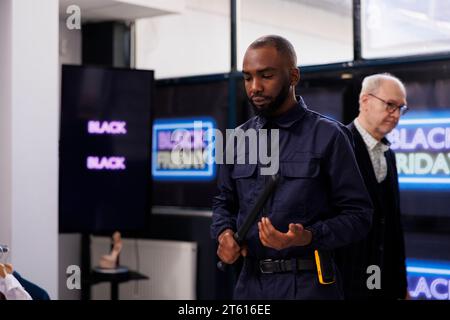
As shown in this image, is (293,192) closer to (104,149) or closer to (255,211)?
(255,211)

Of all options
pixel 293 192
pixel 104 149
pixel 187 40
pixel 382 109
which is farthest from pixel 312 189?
pixel 187 40

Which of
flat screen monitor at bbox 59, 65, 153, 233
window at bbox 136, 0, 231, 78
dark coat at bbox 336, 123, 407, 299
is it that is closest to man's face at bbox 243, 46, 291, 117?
dark coat at bbox 336, 123, 407, 299

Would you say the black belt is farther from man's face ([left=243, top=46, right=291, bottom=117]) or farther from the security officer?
man's face ([left=243, top=46, right=291, bottom=117])

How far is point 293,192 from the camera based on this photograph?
7.38ft

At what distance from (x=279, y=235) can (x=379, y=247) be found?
3.91 ft

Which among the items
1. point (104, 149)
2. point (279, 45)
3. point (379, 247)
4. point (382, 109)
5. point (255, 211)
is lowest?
point (379, 247)

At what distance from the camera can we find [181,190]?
17.2ft

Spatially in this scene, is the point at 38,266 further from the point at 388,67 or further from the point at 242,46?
the point at 388,67

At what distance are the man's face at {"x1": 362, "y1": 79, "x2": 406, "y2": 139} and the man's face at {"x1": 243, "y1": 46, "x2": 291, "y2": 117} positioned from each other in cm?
109

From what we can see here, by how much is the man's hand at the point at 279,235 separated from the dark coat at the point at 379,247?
2.79ft

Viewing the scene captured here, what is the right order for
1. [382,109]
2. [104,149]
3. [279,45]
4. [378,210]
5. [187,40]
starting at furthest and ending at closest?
[187,40]
[104,149]
[382,109]
[378,210]
[279,45]

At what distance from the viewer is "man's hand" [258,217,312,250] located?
6.84ft

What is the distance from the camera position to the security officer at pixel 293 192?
2.18 meters

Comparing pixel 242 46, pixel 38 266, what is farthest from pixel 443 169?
pixel 38 266
